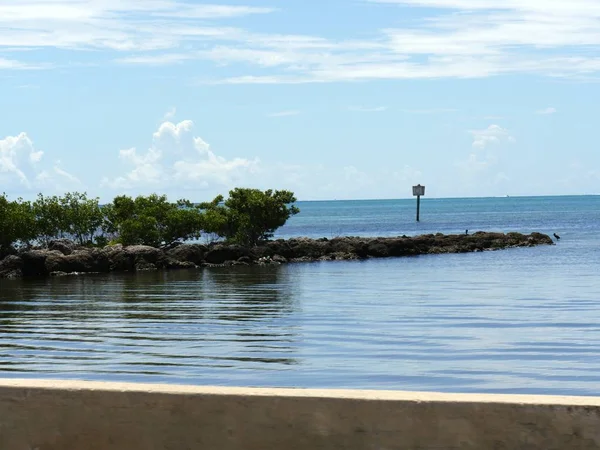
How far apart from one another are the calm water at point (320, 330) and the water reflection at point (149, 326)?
0.05m

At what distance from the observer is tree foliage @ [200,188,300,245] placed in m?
58.6

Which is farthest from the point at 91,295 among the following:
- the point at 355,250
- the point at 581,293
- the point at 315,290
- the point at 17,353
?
the point at 355,250

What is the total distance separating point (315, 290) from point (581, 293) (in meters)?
10.1

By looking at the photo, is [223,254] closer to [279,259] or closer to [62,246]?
[279,259]

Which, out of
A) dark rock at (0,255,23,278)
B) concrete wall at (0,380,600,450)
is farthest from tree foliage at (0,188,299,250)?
concrete wall at (0,380,600,450)

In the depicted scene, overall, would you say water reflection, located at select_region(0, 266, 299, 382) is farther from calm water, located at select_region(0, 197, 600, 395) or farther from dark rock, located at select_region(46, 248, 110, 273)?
dark rock, located at select_region(46, 248, 110, 273)

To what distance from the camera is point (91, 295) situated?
36250 mm

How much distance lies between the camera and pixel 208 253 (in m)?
54.2

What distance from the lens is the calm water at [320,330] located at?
54.2 ft

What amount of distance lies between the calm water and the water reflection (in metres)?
0.05

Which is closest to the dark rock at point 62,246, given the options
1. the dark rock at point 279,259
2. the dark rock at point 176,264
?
the dark rock at point 176,264

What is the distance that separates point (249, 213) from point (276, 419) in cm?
5347

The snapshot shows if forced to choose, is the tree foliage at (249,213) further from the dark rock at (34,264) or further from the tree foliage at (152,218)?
the dark rock at (34,264)

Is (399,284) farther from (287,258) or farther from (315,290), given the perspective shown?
(287,258)
